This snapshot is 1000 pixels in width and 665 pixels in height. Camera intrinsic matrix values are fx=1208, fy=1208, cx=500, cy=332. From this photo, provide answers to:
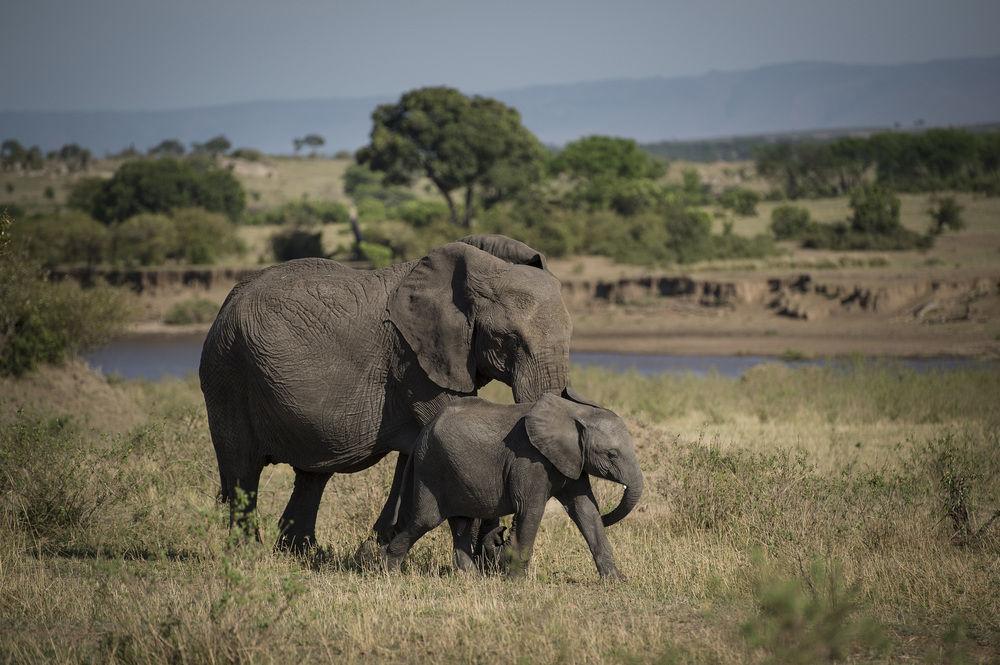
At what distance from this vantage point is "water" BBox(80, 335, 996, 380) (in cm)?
3067

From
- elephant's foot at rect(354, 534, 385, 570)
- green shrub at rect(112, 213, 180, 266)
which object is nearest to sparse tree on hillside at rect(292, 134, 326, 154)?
green shrub at rect(112, 213, 180, 266)

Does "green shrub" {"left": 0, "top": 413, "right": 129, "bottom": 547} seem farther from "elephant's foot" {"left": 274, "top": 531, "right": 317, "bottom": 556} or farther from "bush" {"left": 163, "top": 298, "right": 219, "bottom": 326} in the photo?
"bush" {"left": 163, "top": 298, "right": 219, "bottom": 326}

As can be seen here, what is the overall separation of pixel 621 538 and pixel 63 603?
446cm

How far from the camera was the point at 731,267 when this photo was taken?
140 ft

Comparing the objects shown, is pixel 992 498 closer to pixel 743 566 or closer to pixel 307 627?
pixel 743 566

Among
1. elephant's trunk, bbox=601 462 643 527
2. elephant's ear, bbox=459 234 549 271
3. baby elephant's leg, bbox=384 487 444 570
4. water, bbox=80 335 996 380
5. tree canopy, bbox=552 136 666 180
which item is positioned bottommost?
water, bbox=80 335 996 380

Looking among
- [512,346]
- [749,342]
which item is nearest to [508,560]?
[512,346]

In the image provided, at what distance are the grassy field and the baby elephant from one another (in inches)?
15.6

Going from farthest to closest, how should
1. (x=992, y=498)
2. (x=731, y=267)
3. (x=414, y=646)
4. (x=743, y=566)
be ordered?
(x=731, y=267), (x=992, y=498), (x=743, y=566), (x=414, y=646)

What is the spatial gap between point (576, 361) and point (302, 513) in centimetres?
2560

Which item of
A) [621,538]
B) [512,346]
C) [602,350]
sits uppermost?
[512,346]

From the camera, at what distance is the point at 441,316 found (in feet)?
27.2

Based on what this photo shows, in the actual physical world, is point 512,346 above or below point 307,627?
above

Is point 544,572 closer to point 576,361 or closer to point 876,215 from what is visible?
point 576,361
